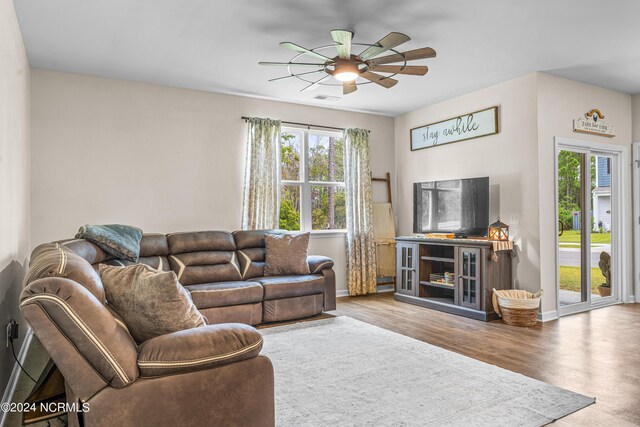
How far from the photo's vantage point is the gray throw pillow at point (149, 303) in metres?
1.82

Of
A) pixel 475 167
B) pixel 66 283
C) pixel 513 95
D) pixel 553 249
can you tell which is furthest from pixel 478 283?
pixel 66 283

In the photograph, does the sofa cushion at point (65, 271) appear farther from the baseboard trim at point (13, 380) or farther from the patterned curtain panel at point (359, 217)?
the patterned curtain panel at point (359, 217)

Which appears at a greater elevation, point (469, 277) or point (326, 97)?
point (326, 97)

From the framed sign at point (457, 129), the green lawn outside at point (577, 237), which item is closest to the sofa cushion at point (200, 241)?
the framed sign at point (457, 129)

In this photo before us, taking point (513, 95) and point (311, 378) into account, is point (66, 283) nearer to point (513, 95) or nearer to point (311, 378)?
point (311, 378)

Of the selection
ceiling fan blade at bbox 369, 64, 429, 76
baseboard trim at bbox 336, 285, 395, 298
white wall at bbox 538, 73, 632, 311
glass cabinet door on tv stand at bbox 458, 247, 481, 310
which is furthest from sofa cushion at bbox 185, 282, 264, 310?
white wall at bbox 538, 73, 632, 311

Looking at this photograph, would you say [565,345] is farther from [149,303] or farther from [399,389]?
[149,303]

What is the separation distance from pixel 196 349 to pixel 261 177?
3.96 m

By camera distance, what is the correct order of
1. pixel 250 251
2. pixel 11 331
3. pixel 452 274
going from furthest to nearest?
pixel 452 274
pixel 250 251
pixel 11 331

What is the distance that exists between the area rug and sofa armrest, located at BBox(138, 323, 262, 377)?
0.81 m

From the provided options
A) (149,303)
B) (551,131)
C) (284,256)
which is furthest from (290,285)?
(551,131)

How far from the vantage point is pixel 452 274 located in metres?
5.31

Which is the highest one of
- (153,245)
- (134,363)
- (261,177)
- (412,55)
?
(412,55)

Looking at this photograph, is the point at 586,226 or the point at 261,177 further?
the point at 261,177
